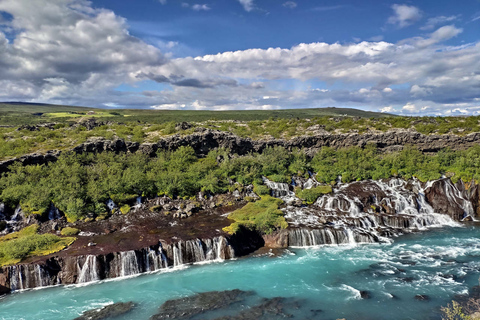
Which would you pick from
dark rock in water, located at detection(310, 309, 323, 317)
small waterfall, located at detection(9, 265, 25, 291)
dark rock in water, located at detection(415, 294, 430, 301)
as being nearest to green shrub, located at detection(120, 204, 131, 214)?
small waterfall, located at detection(9, 265, 25, 291)

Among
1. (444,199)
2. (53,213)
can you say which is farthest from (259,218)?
(444,199)

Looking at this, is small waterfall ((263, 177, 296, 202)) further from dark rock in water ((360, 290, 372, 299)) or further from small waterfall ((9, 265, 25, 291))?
small waterfall ((9, 265, 25, 291))

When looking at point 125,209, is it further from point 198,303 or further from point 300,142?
point 300,142

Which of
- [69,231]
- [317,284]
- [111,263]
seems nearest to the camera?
[317,284]

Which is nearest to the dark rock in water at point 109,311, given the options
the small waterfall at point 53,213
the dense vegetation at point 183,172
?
the dense vegetation at point 183,172

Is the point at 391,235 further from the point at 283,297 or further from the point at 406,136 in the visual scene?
the point at 406,136

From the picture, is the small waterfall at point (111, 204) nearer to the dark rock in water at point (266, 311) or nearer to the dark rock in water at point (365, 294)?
the dark rock in water at point (266, 311)
